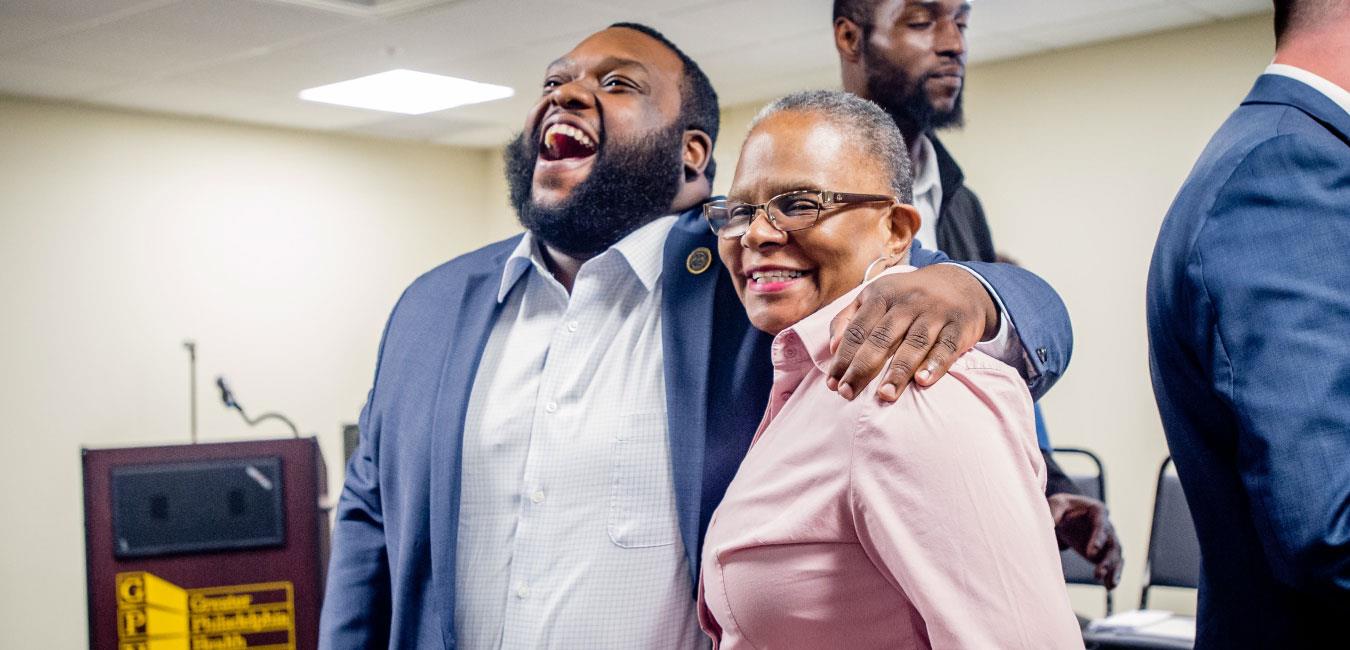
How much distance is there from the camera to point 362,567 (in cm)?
164

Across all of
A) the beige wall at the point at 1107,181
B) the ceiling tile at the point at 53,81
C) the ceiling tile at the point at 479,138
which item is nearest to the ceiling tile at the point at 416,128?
the ceiling tile at the point at 479,138

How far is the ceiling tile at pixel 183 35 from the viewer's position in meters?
4.02

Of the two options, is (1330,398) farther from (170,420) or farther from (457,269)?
(170,420)

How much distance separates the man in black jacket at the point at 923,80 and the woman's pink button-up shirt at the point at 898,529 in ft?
2.24

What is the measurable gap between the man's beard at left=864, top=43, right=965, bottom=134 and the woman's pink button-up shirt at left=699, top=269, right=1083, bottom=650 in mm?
698

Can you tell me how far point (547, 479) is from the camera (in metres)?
1.48

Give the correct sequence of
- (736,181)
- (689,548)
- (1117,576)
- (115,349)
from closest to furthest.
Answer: (736,181) → (689,548) → (1117,576) → (115,349)

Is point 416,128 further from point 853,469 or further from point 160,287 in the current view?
point 853,469

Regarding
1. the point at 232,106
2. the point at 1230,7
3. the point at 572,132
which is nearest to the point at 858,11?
the point at 572,132

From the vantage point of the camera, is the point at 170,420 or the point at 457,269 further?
the point at 170,420

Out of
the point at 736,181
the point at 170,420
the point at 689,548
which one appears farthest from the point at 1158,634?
the point at 170,420

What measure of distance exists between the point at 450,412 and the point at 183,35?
338cm

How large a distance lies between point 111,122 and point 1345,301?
5940mm

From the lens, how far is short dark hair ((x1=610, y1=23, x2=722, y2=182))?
1.69 meters
